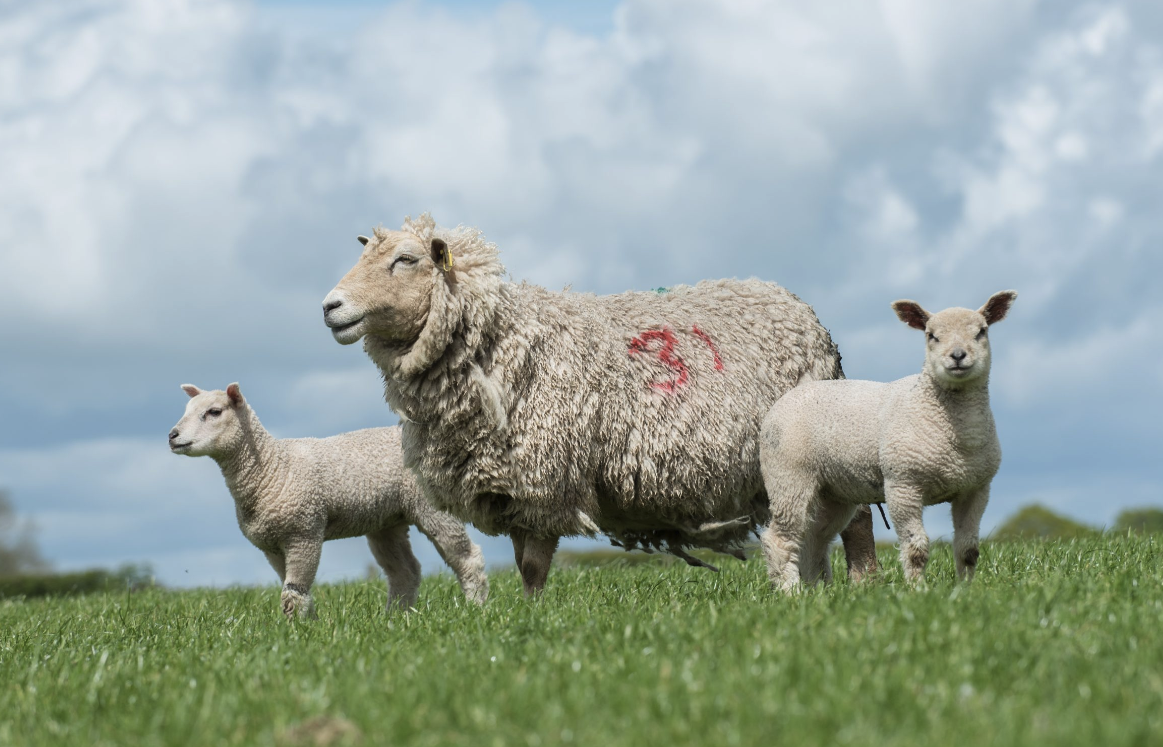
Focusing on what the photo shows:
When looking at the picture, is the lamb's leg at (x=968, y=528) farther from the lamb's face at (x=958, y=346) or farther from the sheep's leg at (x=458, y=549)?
the sheep's leg at (x=458, y=549)

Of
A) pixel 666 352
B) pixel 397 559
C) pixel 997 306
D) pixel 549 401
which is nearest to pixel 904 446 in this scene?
pixel 997 306

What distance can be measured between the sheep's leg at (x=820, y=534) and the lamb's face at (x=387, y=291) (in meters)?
3.03

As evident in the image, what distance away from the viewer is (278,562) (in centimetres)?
951

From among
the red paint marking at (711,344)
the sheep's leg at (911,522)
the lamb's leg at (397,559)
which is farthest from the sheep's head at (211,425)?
the sheep's leg at (911,522)

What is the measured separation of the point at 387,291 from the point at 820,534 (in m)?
3.41

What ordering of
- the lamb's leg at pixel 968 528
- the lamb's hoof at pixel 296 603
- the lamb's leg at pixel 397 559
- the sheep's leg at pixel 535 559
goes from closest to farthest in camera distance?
the lamb's leg at pixel 968 528 < the sheep's leg at pixel 535 559 < the lamb's hoof at pixel 296 603 < the lamb's leg at pixel 397 559

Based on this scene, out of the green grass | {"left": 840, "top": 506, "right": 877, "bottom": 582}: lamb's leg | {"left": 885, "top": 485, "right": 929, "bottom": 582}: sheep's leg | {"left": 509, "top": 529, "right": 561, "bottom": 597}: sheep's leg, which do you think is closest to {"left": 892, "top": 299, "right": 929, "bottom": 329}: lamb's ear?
{"left": 885, "top": 485, "right": 929, "bottom": 582}: sheep's leg

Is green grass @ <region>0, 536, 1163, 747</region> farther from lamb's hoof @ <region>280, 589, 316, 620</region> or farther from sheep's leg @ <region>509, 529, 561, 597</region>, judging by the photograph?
lamb's hoof @ <region>280, 589, 316, 620</region>

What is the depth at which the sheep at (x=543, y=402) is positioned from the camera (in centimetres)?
743

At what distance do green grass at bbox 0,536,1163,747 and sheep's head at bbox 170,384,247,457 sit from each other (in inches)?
85.4

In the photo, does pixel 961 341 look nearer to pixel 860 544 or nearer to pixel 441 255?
pixel 860 544

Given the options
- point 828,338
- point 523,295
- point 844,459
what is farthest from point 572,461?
point 828,338

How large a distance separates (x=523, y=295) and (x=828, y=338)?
9.41 feet

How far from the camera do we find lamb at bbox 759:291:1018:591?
257 inches
